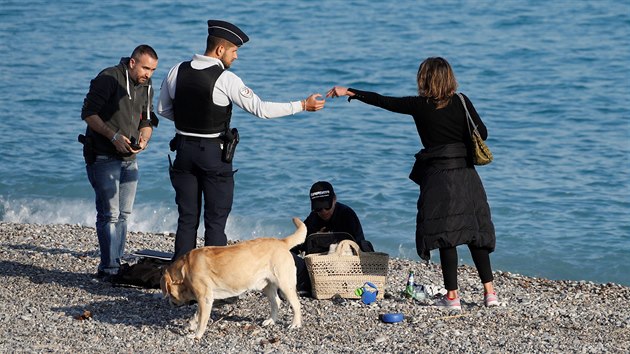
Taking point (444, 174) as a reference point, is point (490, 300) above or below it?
below

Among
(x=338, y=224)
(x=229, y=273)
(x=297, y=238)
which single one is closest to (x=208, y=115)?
(x=297, y=238)

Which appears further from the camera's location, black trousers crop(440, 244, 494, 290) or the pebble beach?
black trousers crop(440, 244, 494, 290)

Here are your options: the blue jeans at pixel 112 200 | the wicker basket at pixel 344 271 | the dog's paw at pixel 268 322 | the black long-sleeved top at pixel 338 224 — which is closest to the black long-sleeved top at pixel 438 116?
the wicker basket at pixel 344 271

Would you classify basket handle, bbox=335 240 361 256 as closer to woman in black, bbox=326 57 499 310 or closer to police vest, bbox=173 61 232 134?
woman in black, bbox=326 57 499 310

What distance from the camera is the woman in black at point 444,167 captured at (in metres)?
7.66

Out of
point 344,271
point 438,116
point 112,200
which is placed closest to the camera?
point 438,116

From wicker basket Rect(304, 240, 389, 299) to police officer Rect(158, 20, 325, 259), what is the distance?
0.80 meters

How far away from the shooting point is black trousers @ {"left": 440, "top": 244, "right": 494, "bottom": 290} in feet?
25.7

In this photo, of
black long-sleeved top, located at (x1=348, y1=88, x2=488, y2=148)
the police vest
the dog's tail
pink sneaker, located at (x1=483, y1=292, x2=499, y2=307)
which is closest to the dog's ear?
the dog's tail

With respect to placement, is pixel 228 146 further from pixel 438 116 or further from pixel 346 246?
pixel 438 116

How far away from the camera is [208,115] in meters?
7.56

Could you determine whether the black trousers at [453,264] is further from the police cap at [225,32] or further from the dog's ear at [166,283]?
the police cap at [225,32]

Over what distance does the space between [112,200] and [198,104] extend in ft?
4.86

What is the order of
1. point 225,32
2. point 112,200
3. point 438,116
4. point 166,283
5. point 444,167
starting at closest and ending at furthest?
→ 1. point 166,283
2. point 225,32
3. point 438,116
4. point 444,167
5. point 112,200
